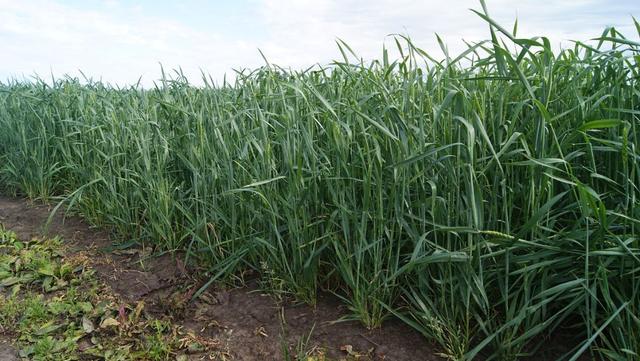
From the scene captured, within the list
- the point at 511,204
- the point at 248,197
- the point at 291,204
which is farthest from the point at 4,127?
the point at 511,204

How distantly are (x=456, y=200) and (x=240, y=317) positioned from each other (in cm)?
105

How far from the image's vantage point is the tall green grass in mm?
1902

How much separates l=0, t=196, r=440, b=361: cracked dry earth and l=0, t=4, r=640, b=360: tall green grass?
8cm

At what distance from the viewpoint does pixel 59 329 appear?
105 inches

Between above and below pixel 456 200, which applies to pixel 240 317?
below

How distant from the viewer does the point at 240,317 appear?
2434 millimetres

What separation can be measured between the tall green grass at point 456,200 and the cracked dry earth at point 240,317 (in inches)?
3.3

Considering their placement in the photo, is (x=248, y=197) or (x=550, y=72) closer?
(x=550, y=72)

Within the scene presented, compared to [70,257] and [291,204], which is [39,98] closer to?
[70,257]

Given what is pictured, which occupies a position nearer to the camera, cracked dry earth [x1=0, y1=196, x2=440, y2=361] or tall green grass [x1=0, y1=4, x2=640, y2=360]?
tall green grass [x1=0, y1=4, x2=640, y2=360]

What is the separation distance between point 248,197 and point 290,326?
0.63m

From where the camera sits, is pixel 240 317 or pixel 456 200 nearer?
pixel 456 200

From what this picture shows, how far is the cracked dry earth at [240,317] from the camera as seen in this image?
2.15m

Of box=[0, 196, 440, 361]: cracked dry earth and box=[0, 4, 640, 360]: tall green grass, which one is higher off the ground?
box=[0, 4, 640, 360]: tall green grass
